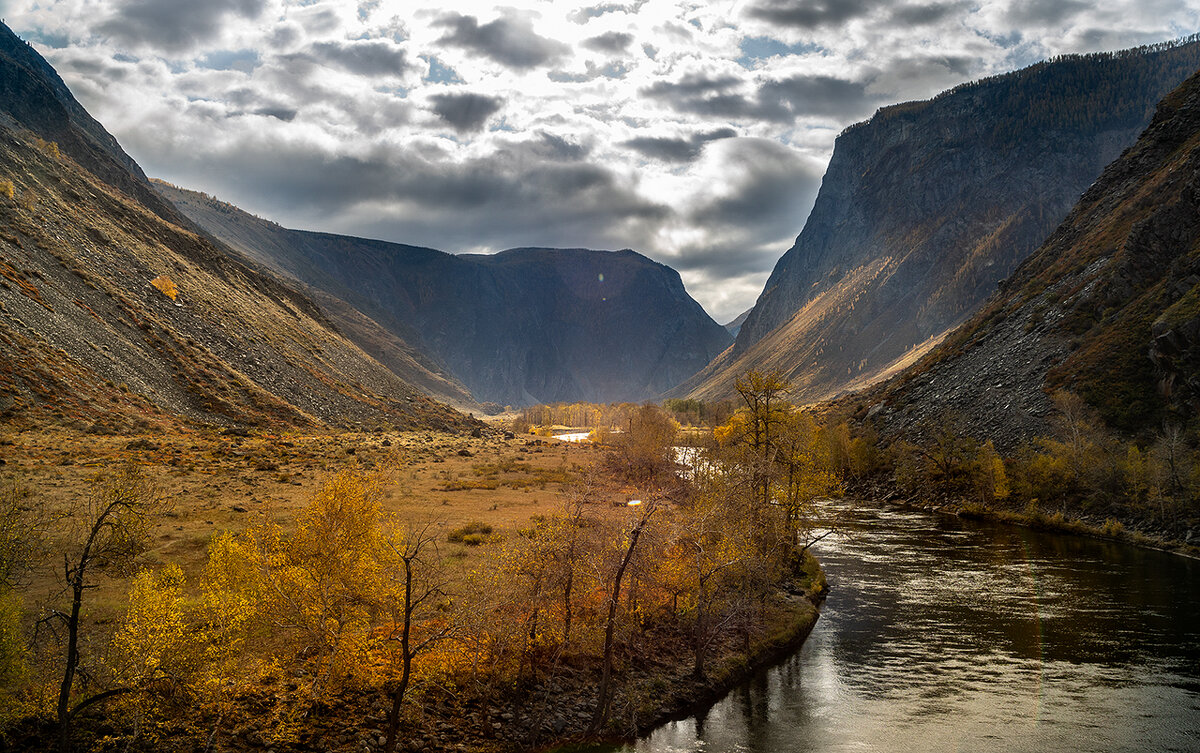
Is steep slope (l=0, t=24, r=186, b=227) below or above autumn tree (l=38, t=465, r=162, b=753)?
above

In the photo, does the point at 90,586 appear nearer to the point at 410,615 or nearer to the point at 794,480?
the point at 410,615

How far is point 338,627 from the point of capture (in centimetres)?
2102

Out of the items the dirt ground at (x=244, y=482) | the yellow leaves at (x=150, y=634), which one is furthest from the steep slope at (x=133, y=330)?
the yellow leaves at (x=150, y=634)

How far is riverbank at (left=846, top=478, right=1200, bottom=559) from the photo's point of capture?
53506 mm

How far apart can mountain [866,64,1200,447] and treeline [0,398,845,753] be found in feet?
216

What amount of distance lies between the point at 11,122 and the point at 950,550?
197650 millimetres

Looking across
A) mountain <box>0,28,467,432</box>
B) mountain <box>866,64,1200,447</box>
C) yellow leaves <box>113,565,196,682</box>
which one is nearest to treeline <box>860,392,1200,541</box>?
mountain <box>866,64,1200,447</box>

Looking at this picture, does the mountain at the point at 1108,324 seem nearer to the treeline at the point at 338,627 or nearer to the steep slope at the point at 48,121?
the treeline at the point at 338,627

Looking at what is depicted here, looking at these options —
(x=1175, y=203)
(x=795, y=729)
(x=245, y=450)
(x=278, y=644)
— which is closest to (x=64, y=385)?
(x=245, y=450)

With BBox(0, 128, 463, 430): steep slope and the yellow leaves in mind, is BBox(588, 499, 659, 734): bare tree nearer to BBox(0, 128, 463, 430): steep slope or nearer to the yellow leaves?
the yellow leaves

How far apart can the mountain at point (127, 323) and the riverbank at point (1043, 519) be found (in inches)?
3568

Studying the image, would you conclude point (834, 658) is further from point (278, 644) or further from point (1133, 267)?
point (1133, 267)

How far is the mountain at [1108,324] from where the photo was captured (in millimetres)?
71625

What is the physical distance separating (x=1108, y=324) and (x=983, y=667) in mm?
78446
